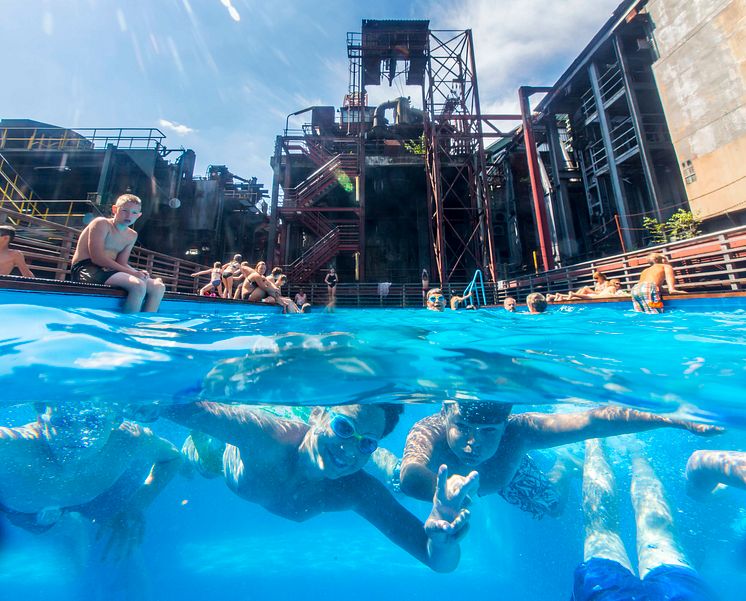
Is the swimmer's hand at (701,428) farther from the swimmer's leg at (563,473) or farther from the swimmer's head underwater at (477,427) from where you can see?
the swimmer's leg at (563,473)

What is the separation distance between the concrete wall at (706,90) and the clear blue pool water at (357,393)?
843 centimetres

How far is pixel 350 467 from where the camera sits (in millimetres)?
2787

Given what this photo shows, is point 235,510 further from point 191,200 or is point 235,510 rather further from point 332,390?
point 191,200

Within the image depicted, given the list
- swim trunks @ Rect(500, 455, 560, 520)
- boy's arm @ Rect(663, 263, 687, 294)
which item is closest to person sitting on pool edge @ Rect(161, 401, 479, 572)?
swim trunks @ Rect(500, 455, 560, 520)

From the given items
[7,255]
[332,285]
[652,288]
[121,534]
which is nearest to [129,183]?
[332,285]

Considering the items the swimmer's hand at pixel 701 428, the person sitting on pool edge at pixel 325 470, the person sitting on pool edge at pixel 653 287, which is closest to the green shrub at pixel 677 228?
the person sitting on pool edge at pixel 653 287

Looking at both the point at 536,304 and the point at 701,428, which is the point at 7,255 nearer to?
the point at 701,428

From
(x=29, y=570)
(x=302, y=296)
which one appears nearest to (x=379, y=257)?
(x=302, y=296)

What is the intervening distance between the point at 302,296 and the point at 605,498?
1181cm

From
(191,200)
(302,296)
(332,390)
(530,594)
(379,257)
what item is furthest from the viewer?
(191,200)

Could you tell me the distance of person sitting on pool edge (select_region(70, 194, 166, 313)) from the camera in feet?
14.4

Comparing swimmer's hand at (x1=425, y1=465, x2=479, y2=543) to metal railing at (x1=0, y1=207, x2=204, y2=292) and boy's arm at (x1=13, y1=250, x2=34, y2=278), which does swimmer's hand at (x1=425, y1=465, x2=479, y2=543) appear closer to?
boy's arm at (x1=13, y1=250, x2=34, y2=278)

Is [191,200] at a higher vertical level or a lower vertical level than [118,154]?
lower

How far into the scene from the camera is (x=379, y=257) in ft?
61.5
